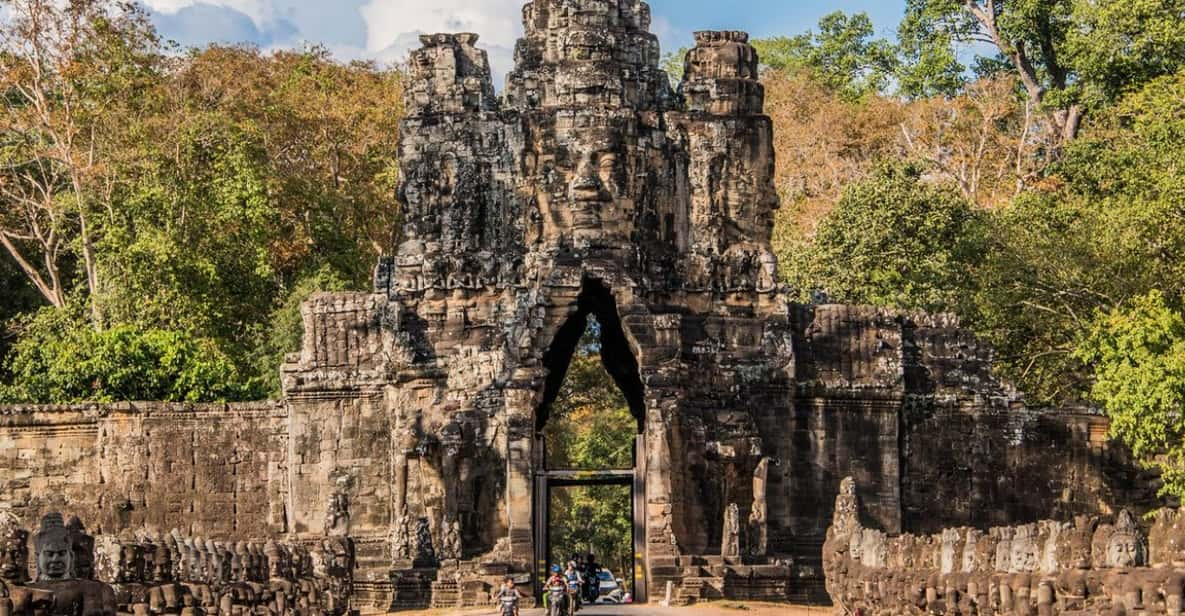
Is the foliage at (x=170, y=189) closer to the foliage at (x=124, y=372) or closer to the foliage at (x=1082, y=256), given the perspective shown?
the foliage at (x=124, y=372)

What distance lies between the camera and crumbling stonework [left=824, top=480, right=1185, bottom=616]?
2336 centimetres

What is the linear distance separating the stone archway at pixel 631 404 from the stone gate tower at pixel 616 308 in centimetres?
16

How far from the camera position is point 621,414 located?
225ft

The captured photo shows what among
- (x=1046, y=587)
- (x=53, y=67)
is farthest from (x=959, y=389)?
(x=53, y=67)

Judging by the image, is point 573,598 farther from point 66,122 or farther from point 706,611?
point 66,122

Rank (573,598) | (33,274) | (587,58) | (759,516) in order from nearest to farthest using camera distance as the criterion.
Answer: (573,598) → (759,516) → (587,58) → (33,274)

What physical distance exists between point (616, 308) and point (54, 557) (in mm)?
20578

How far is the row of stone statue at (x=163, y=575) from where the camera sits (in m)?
22.0

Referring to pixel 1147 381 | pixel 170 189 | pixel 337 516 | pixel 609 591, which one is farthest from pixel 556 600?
pixel 170 189

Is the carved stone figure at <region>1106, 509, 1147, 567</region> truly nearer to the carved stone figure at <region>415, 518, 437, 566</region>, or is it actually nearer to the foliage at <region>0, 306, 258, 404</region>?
the carved stone figure at <region>415, 518, 437, 566</region>

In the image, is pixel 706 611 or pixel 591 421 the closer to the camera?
pixel 706 611

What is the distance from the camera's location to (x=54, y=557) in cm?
2284

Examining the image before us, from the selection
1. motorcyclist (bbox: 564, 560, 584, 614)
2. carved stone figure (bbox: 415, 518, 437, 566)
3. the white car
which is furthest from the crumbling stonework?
the white car

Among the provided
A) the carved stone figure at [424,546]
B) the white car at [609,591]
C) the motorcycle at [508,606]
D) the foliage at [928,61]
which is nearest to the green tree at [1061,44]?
the foliage at [928,61]
